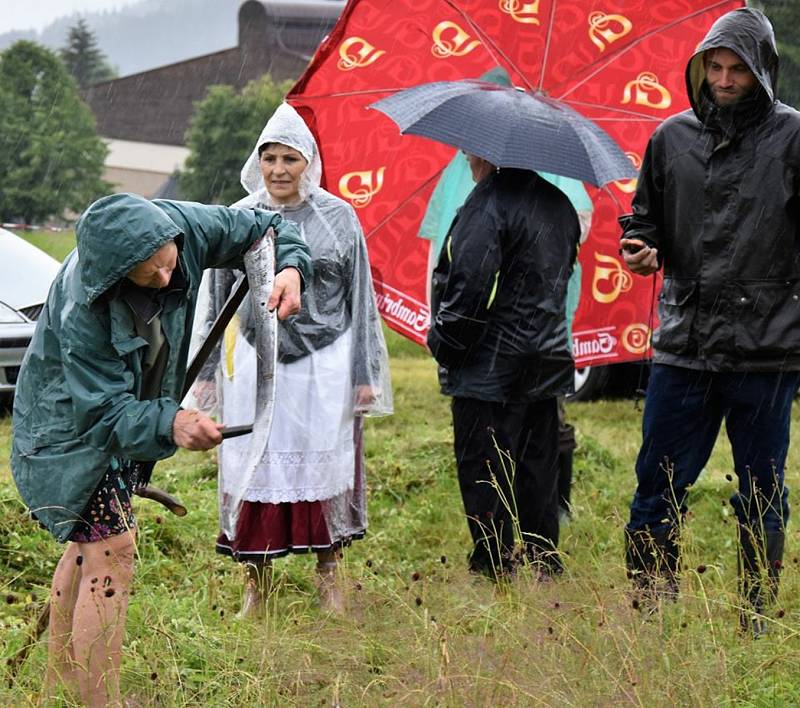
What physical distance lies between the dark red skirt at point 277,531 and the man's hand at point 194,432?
1.82 meters

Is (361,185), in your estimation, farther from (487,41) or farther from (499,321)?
(499,321)

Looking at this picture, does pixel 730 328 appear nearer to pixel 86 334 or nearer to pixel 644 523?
pixel 644 523

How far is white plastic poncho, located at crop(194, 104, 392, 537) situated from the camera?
16.5ft

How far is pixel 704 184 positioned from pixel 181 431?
2063 mm

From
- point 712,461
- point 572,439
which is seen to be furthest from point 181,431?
point 712,461

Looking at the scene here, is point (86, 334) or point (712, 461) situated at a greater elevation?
point (86, 334)

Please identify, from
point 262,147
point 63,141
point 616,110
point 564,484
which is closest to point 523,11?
point 616,110

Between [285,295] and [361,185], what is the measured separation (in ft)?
7.64

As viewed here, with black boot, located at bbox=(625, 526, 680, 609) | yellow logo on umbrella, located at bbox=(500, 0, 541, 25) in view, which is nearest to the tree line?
yellow logo on umbrella, located at bbox=(500, 0, 541, 25)

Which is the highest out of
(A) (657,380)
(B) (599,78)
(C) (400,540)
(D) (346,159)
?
(B) (599,78)

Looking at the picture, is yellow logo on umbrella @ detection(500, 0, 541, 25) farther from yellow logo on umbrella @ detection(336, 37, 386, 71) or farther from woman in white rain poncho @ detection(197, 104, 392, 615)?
woman in white rain poncho @ detection(197, 104, 392, 615)

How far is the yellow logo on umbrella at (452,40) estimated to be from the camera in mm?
5949

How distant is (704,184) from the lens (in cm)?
431

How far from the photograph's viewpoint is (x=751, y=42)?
13.9ft
